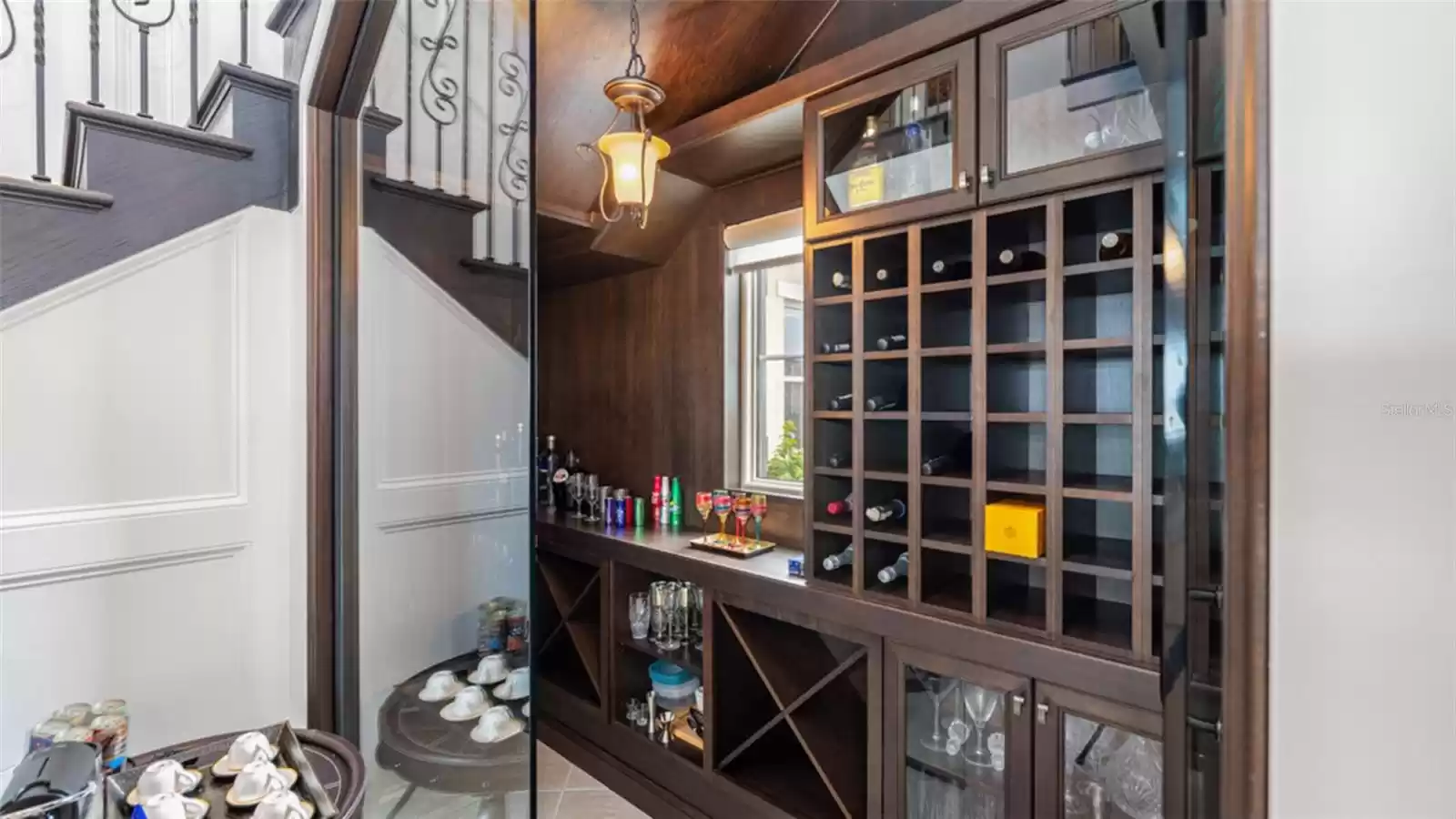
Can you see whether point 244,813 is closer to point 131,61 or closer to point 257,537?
point 257,537

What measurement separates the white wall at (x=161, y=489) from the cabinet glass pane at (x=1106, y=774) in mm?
1780

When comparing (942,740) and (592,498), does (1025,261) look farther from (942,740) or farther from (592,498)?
(592,498)

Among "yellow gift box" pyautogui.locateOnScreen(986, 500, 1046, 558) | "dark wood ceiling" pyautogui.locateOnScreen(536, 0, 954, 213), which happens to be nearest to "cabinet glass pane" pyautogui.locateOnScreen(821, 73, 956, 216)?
"dark wood ceiling" pyautogui.locateOnScreen(536, 0, 954, 213)

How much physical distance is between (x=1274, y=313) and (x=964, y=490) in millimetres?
1358

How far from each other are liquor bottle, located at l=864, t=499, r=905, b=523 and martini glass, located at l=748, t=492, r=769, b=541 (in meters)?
0.65

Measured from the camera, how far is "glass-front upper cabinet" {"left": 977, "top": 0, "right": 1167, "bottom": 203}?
122 centimetres

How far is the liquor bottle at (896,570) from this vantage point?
1.60m

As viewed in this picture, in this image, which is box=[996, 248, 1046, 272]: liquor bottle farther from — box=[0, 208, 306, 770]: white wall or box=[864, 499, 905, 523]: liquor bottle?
box=[0, 208, 306, 770]: white wall

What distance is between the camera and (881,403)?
1.68 meters

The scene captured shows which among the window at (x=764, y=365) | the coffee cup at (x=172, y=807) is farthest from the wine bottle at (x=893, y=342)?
the coffee cup at (x=172, y=807)

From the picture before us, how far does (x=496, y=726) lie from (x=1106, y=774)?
128cm

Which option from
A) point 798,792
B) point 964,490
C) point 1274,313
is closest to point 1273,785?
point 1274,313

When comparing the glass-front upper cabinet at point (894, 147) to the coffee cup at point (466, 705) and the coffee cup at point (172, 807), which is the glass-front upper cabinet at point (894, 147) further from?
the coffee cup at point (172, 807)

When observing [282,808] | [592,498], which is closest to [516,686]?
[282,808]
